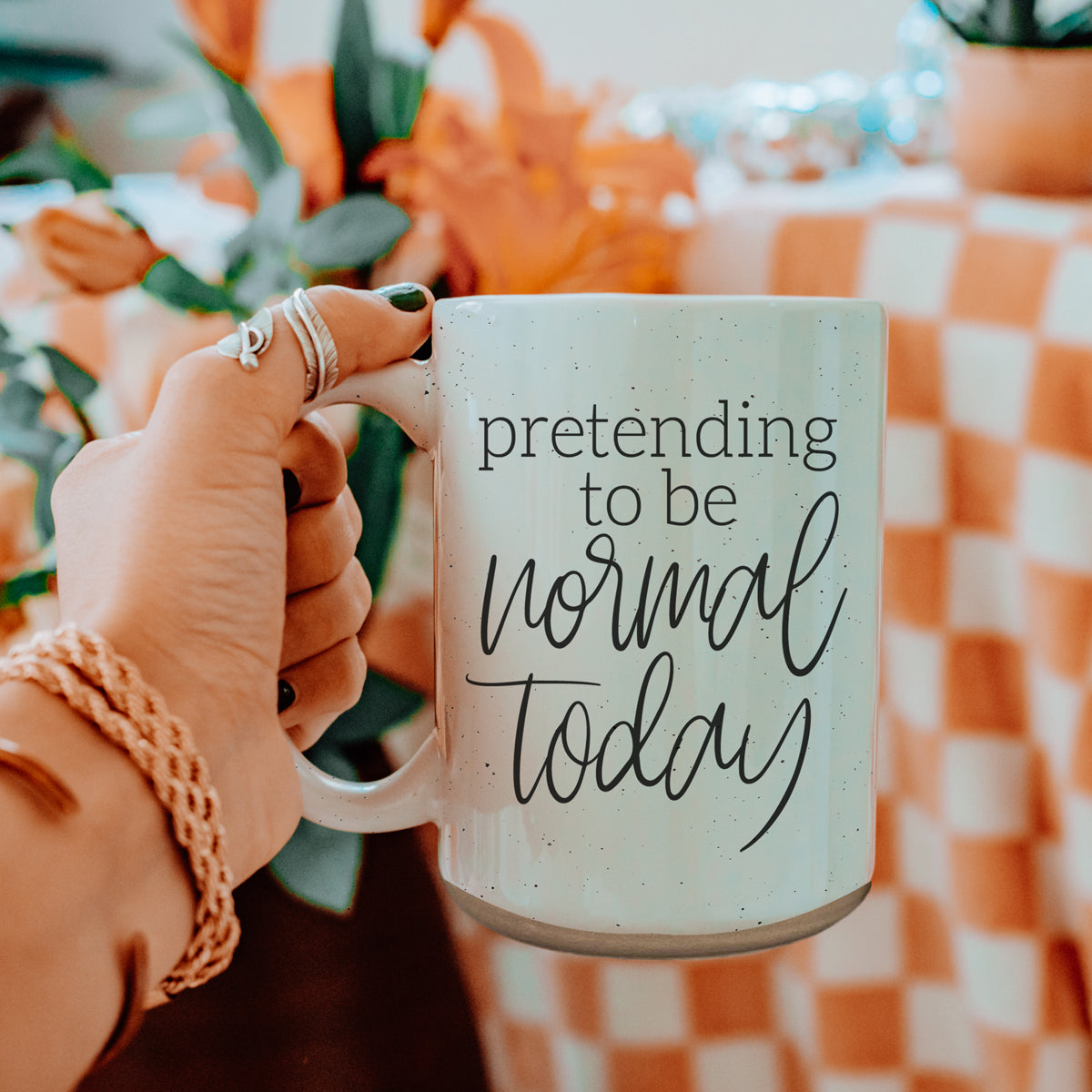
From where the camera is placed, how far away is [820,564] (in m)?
0.40

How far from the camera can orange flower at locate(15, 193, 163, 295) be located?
0.59 metres

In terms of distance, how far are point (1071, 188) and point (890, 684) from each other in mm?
386

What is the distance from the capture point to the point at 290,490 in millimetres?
476

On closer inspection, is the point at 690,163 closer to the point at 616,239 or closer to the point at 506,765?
the point at 616,239

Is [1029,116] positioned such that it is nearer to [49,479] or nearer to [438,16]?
[438,16]

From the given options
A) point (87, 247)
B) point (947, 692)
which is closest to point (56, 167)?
point (87, 247)

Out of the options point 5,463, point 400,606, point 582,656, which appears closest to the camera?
→ point 582,656

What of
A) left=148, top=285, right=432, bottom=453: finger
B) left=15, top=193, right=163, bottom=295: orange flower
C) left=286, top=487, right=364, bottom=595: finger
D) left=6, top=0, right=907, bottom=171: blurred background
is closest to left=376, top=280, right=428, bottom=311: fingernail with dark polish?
left=148, top=285, right=432, bottom=453: finger

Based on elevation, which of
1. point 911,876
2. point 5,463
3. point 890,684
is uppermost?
point 5,463

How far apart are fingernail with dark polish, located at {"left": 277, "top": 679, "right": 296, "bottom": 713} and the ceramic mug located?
4.8 inches

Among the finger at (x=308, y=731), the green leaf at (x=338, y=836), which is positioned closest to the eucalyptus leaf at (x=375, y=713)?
the green leaf at (x=338, y=836)

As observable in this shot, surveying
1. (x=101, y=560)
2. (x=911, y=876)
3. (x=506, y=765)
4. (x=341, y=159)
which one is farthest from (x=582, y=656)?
(x=911, y=876)

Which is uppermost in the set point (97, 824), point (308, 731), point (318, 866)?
point (97, 824)

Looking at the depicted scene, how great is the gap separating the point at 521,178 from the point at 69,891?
51cm
